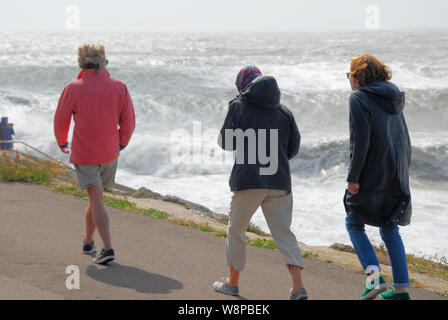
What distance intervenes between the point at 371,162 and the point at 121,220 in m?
3.66

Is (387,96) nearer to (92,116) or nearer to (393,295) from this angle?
(393,295)

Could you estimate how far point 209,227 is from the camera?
6.76 metres

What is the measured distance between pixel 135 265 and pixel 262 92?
213cm

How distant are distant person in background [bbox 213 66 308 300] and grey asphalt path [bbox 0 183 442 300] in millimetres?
573

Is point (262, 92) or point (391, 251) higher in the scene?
point (262, 92)

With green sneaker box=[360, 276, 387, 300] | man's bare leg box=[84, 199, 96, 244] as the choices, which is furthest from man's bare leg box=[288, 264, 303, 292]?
man's bare leg box=[84, 199, 96, 244]

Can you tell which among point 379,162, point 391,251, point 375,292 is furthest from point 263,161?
point 375,292

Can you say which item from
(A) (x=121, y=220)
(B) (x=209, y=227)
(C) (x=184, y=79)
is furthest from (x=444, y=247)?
(C) (x=184, y=79)

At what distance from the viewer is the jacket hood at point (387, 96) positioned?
13.5 feet

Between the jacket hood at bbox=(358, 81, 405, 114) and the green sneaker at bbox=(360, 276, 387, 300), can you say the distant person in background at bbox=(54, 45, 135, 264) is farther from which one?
the green sneaker at bbox=(360, 276, 387, 300)

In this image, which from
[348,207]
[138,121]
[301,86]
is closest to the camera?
[348,207]

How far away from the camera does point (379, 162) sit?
413 centimetres

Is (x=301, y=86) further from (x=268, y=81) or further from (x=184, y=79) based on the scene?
(x=268, y=81)

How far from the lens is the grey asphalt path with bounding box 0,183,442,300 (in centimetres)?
442
